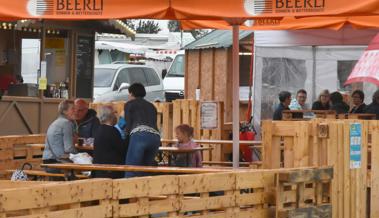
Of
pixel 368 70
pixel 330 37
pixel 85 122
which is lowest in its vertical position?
pixel 85 122

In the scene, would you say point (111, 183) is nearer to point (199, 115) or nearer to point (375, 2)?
point (375, 2)

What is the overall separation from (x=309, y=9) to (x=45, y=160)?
416 centimetres

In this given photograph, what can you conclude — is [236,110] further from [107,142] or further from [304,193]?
[304,193]

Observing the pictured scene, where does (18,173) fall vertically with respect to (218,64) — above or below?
below

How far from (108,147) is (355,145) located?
2910mm

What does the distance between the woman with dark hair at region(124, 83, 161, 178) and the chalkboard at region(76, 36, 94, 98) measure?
9245mm

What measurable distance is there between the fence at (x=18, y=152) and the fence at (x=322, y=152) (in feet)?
15.0

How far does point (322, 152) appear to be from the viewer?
1105 centimetres

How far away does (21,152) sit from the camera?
15.1m

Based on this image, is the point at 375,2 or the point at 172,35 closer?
the point at 375,2

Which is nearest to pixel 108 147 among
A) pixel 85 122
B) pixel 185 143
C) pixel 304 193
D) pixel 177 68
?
pixel 185 143

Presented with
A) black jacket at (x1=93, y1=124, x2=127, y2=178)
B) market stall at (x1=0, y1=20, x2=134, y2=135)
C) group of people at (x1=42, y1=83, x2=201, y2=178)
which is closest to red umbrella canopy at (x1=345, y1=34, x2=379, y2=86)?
group of people at (x1=42, y1=83, x2=201, y2=178)

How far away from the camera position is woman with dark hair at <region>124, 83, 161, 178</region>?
12430mm

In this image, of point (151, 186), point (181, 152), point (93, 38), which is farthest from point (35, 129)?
point (151, 186)
